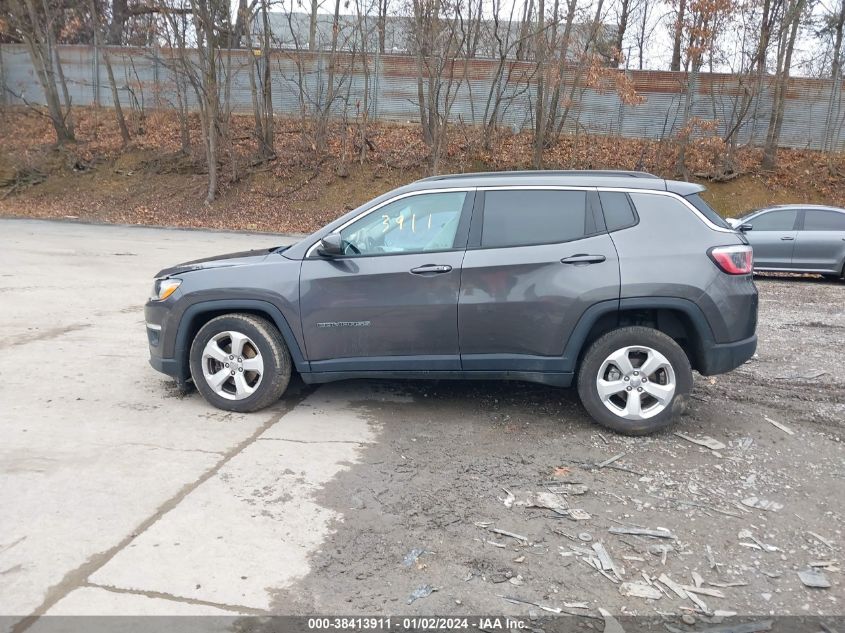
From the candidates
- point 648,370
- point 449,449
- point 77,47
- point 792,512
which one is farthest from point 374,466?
point 77,47


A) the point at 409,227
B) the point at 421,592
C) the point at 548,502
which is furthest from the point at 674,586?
the point at 409,227

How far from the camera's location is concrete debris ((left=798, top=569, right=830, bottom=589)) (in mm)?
3157

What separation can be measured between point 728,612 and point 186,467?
316 cm

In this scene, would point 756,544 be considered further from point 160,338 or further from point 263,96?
point 263,96

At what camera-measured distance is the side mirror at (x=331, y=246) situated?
16.5ft

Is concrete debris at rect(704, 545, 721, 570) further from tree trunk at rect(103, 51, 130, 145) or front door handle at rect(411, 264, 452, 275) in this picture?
tree trunk at rect(103, 51, 130, 145)

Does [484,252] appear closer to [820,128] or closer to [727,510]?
[727,510]

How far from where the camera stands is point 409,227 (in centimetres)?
520

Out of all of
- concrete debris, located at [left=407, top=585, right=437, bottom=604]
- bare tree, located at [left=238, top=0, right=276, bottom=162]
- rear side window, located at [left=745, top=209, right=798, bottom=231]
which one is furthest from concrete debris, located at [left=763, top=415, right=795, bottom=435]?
bare tree, located at [left=238, top=0, right=276, bottom=162]

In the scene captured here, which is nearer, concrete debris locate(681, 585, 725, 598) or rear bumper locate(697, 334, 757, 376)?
concrete debris locate(681, 585, 725, 598)

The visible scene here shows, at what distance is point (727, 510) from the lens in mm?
3863

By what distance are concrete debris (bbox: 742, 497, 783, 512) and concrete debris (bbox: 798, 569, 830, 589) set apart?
0.62 meters

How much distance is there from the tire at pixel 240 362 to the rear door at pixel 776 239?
36.5 ft

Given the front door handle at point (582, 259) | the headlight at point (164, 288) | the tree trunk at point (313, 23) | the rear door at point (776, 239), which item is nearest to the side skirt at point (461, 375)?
the front door handle at point (582, 259)
